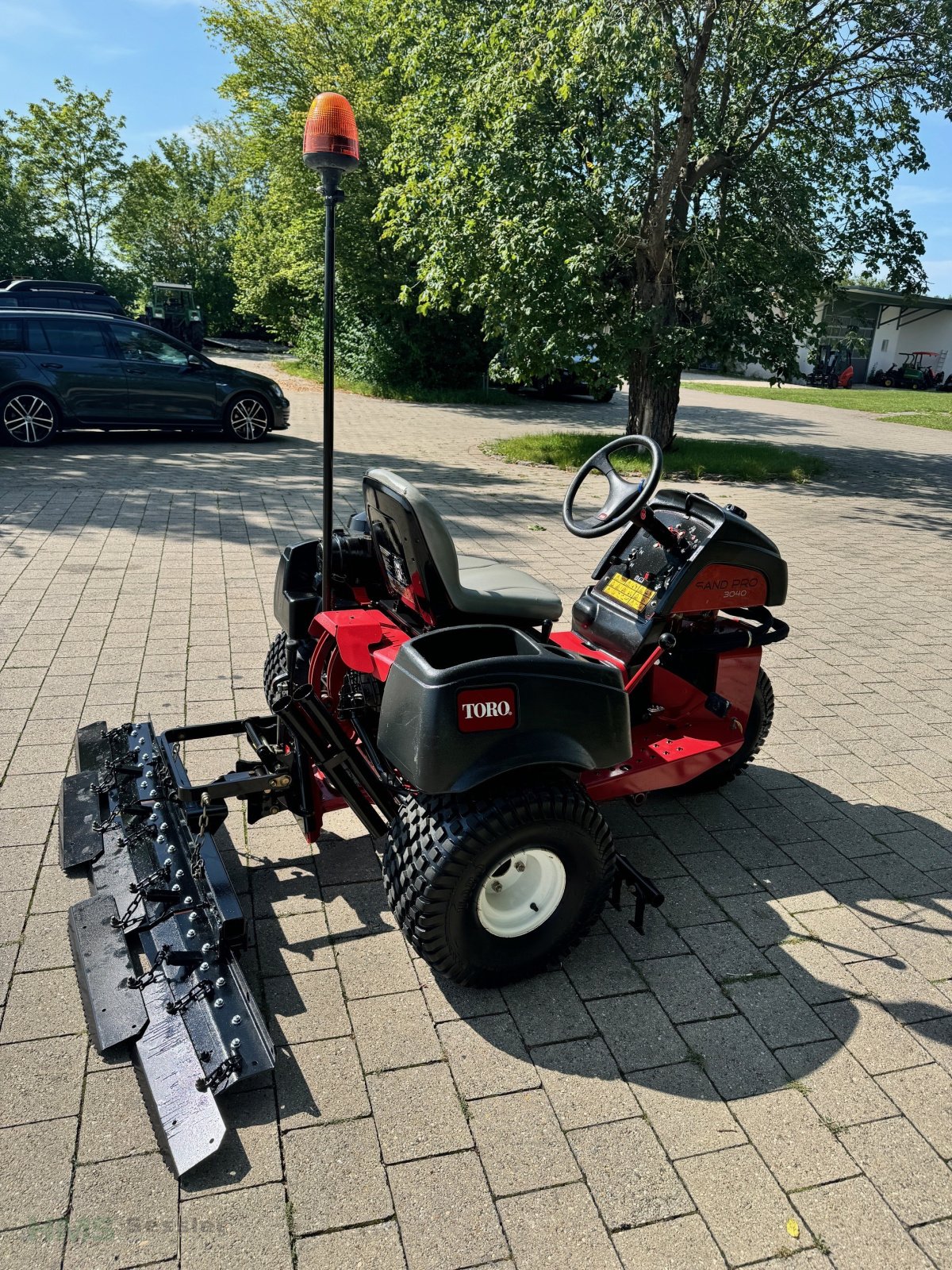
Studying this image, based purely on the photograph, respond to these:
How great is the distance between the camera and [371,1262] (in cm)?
196

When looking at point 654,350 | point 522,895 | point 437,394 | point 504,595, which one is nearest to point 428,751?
point 522,895

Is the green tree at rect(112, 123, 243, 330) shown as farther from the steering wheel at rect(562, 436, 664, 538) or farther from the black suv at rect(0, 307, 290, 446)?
the steering wheel at rect(562, 436, 664, 538)

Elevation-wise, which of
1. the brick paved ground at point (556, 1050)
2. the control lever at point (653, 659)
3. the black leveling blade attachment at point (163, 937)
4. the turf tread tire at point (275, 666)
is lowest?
the brick paved ground at point (556, 1050)

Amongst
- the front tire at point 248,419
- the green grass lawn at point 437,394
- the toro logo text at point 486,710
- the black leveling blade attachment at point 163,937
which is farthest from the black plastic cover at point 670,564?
the green grass lawn at point 437,394

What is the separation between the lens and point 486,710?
2535mm

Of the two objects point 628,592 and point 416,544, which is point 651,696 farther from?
point 416,544

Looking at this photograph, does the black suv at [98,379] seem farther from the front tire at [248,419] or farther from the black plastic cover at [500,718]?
the black plastic cover at [500,718]

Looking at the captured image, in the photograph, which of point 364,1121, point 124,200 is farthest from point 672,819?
point 124,200

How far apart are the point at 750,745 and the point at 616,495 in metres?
1.25

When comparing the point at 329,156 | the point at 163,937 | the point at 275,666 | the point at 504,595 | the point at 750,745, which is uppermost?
the point at 329,156

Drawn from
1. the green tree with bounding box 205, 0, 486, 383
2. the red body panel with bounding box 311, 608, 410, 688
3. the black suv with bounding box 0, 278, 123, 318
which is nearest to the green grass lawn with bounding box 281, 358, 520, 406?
the green tree with bounding box 205, 0, 486, 383

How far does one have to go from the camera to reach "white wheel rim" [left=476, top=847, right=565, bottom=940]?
108 inches

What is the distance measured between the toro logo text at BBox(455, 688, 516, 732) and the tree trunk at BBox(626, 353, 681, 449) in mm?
9800

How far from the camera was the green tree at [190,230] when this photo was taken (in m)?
33.4
